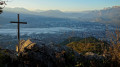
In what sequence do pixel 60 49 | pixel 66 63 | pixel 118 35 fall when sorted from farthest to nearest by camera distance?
pixel 60 49 < pixel 66 63 < pixel 118 35

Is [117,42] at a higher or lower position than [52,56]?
higher

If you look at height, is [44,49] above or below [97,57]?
above

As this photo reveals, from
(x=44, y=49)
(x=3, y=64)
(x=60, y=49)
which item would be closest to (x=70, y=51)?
(x=60, y=49)

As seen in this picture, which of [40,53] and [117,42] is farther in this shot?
[40,53]

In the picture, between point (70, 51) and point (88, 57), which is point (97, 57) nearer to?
point (88, 57)

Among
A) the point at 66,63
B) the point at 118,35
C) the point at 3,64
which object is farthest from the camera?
the point at 66,63

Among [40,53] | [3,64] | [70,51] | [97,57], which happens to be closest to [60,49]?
[70,51]

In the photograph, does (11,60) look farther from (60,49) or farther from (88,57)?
(88,57)

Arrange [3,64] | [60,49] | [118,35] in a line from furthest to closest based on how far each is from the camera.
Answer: [60,49] < [3,64] < [118,35]

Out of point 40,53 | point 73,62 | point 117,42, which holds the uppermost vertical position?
point 117,42
